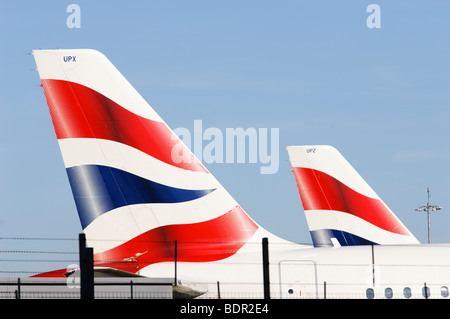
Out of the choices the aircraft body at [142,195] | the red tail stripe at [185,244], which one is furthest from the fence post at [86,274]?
the red tail stripe at [185,244]

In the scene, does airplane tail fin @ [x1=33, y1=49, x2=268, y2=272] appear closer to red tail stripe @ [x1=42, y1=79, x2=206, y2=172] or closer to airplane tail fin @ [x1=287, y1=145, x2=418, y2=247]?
red tail stripe @ [x1=42, y1=79, x2=206, y2=172]

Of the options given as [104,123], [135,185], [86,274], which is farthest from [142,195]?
[86,274]

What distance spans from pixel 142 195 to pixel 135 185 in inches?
12.5

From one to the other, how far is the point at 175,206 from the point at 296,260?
11.2 feet

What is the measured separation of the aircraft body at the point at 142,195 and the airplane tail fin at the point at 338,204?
13831mm

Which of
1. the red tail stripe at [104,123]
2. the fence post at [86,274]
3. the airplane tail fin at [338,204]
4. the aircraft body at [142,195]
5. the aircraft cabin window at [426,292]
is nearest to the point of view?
the fence post at [86,274]

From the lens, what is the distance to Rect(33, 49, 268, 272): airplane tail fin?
64.6 ft

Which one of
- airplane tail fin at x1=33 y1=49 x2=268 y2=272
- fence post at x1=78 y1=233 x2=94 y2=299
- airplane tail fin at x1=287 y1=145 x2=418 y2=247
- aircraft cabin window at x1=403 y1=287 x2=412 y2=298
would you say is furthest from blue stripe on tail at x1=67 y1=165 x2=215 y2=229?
airplane tail fin at x1=287 y1=145 x2=418 y2=247

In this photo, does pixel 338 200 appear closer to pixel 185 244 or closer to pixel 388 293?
pixel 185 244

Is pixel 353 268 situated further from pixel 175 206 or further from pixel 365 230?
pixel 365 230

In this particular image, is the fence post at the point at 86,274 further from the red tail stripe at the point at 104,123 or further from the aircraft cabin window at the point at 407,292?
the aircraft cabin window at the point at 407,292

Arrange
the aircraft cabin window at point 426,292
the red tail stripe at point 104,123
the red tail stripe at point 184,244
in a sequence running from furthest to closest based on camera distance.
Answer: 1. the red tail stripe at point 104,123
2. the red tail stripe at point 184,244
3. the aircraft cabin window at point 426,292

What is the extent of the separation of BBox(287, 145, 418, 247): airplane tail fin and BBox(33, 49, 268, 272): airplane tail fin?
47.1ft

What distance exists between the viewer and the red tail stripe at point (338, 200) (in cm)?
3328
